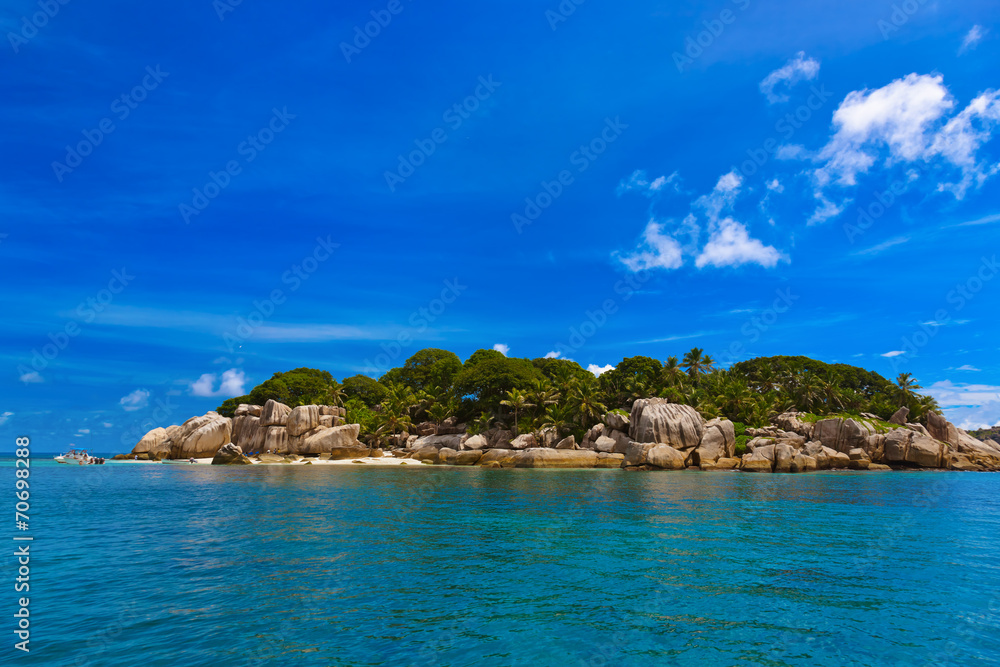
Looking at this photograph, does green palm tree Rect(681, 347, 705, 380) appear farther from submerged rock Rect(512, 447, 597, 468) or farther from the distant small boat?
the distant small boat

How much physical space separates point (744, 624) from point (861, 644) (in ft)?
6.07

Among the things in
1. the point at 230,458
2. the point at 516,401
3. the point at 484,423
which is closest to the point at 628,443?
the point at 516,401

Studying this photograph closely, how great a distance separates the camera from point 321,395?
8644 cm

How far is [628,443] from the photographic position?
56250 mm

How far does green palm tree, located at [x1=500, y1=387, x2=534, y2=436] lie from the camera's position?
67.4m

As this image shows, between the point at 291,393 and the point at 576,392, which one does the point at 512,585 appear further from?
the point at 291,393

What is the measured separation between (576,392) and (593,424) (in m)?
4.81

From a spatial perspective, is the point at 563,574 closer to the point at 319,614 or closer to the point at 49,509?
the point at 319,614

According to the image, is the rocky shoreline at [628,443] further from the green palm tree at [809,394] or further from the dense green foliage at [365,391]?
the dense green foliage at [365,391]

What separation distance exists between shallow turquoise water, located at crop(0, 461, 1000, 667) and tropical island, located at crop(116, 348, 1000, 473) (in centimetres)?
3169

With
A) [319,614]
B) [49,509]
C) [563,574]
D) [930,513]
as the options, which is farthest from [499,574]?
[49,509]

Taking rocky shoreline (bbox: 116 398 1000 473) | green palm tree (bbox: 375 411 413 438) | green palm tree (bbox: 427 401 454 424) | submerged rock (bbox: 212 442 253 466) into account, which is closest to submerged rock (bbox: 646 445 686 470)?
rocky shoreline (bbox: 116 398 1000 473)

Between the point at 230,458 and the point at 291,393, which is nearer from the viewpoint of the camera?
the point at 230,458

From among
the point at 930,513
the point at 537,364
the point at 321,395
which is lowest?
the point at 930,513
